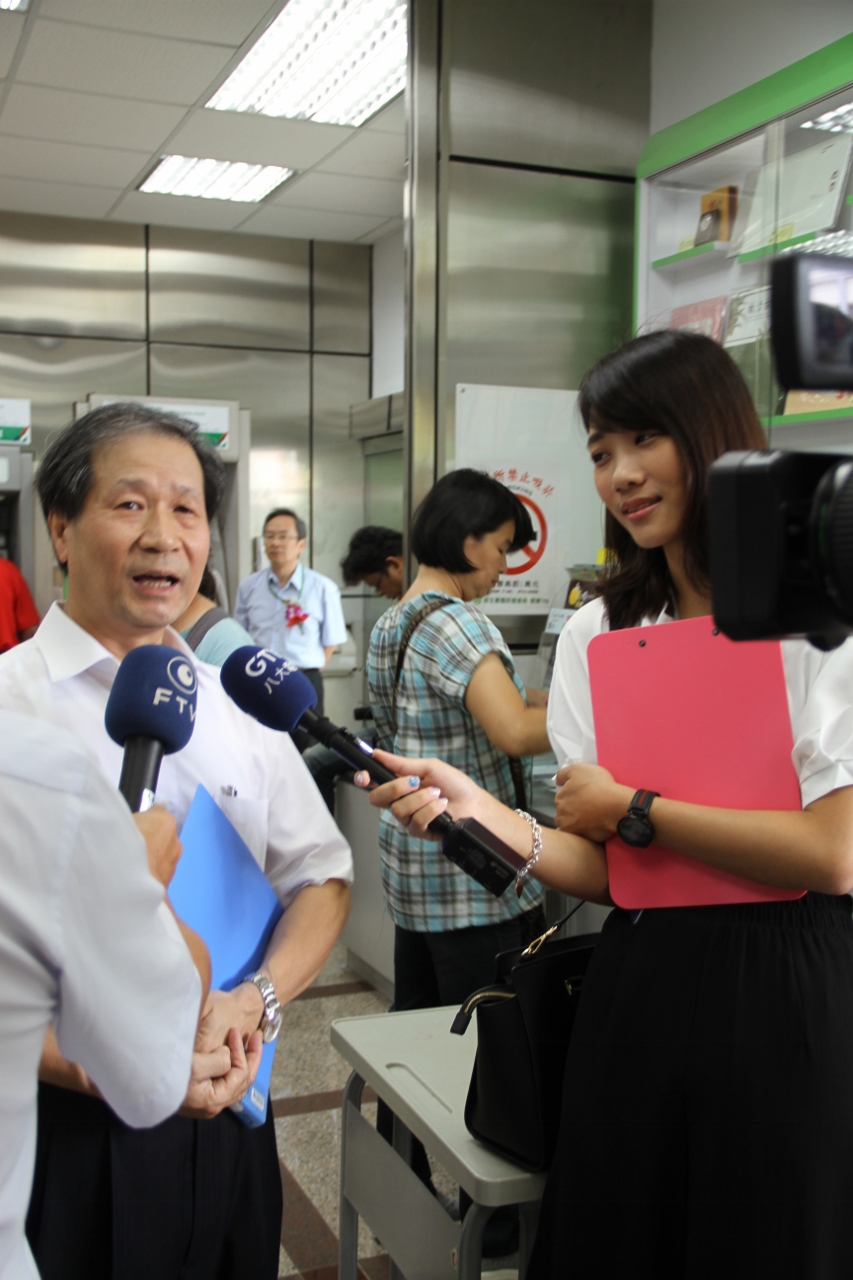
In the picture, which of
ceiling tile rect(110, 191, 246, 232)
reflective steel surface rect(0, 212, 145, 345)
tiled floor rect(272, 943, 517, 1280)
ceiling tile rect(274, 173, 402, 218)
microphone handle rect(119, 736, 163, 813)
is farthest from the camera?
reflective steel surface rect(0, 212, 145, 345)

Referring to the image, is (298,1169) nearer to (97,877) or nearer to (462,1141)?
(462,1141)

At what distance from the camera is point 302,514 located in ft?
25.5

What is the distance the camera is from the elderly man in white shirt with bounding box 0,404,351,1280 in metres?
1.14

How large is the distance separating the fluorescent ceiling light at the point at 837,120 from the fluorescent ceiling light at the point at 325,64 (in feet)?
7.71

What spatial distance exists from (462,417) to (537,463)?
301 mm

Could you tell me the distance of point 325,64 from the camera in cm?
488

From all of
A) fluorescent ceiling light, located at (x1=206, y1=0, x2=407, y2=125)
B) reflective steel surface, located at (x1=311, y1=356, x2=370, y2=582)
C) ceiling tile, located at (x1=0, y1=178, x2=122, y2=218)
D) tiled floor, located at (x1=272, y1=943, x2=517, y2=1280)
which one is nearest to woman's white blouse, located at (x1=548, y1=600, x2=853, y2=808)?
tiled floor, located at (x1=272, y1=943, x2=517, y2=1280)

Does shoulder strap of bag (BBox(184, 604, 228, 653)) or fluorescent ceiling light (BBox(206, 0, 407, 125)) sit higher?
fluorescent ceiling light (BBox(206, 0, 407, 125))

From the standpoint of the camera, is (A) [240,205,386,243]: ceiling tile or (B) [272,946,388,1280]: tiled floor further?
(A) [240,205,386,243]: ceiling tile

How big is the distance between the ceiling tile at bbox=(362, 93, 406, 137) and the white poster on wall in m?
2.43

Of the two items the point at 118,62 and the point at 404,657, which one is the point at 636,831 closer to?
the point at 404,657

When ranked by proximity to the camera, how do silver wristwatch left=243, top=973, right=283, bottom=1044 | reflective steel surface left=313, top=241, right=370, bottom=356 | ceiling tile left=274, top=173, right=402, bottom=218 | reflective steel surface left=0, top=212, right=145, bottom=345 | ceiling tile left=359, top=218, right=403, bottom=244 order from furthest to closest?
reflective steel surface left=313, top=241, right=370, bottom=356, ceiling tile left=359, top=218, right=403, bottom=244, reflective steel surface left=0, top=212, right=145, bottom=345, ceiling tile left=274, top=173, right=402, bottom=218, silver wristwatch left=243, top=973, right=283, bottom=1044

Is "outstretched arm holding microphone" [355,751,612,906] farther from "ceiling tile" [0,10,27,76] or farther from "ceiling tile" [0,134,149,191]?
"ceiling tile" [0,134,149,191]

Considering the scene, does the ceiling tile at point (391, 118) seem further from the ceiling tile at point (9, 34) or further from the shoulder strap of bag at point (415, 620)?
the shoulder strap of bag at point (415, 620)
